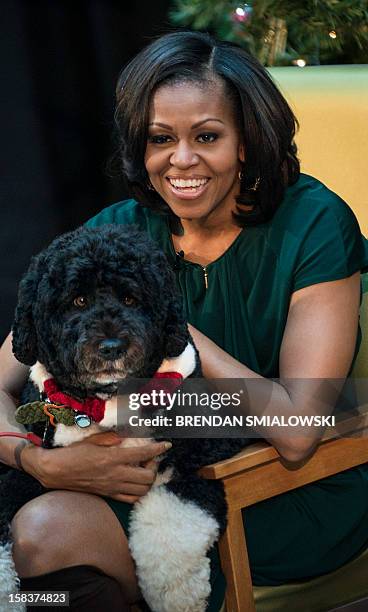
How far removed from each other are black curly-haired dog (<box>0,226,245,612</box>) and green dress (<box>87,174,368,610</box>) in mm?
213

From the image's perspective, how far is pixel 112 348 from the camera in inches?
60.1

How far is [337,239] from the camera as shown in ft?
6.52

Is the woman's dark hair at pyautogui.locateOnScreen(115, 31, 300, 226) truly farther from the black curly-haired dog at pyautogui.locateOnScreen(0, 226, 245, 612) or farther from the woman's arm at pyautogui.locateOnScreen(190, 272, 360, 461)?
the black curly-haired dog at pyautogui.locateOnScreen(0, 226, 245, 612)

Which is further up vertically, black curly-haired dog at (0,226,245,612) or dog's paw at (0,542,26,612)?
black curly-haired dog at (0,226,245,612)

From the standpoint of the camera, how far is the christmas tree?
2.89 metres

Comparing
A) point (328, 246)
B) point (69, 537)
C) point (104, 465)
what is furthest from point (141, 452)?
point (328, 246)

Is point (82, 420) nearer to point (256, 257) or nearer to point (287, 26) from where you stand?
point (256, 257)

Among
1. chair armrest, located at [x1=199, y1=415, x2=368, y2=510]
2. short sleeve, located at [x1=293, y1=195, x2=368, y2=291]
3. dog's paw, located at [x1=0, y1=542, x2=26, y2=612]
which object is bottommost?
dog's paw, located at [x1=0, y1=542, x2=26, y2=612]

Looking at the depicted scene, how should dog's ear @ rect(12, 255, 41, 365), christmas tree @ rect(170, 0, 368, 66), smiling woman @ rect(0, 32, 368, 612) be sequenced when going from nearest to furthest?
1. dog's ear @ rect(12, 255, 41, 365)
2. smiling woman @ rect(0, 32, 368, 612)
3. christmas tree @ rect(170, 0, 368, 66)

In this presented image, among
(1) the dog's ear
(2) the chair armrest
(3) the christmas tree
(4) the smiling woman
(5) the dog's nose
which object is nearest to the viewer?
(5) the dog's nose

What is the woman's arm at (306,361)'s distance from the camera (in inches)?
71.7

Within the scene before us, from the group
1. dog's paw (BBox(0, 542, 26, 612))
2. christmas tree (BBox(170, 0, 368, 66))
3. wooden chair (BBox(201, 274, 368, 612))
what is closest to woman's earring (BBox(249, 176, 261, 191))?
wooden chair (BBox(201, 274, 368, 612))

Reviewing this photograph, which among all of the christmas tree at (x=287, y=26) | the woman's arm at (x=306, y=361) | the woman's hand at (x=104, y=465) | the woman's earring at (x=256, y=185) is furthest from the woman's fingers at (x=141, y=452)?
the christmas tree at (x=287, y=26)

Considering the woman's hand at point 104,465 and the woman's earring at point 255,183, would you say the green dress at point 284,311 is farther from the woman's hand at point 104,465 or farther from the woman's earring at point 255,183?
the woman's hand at point 104,465
